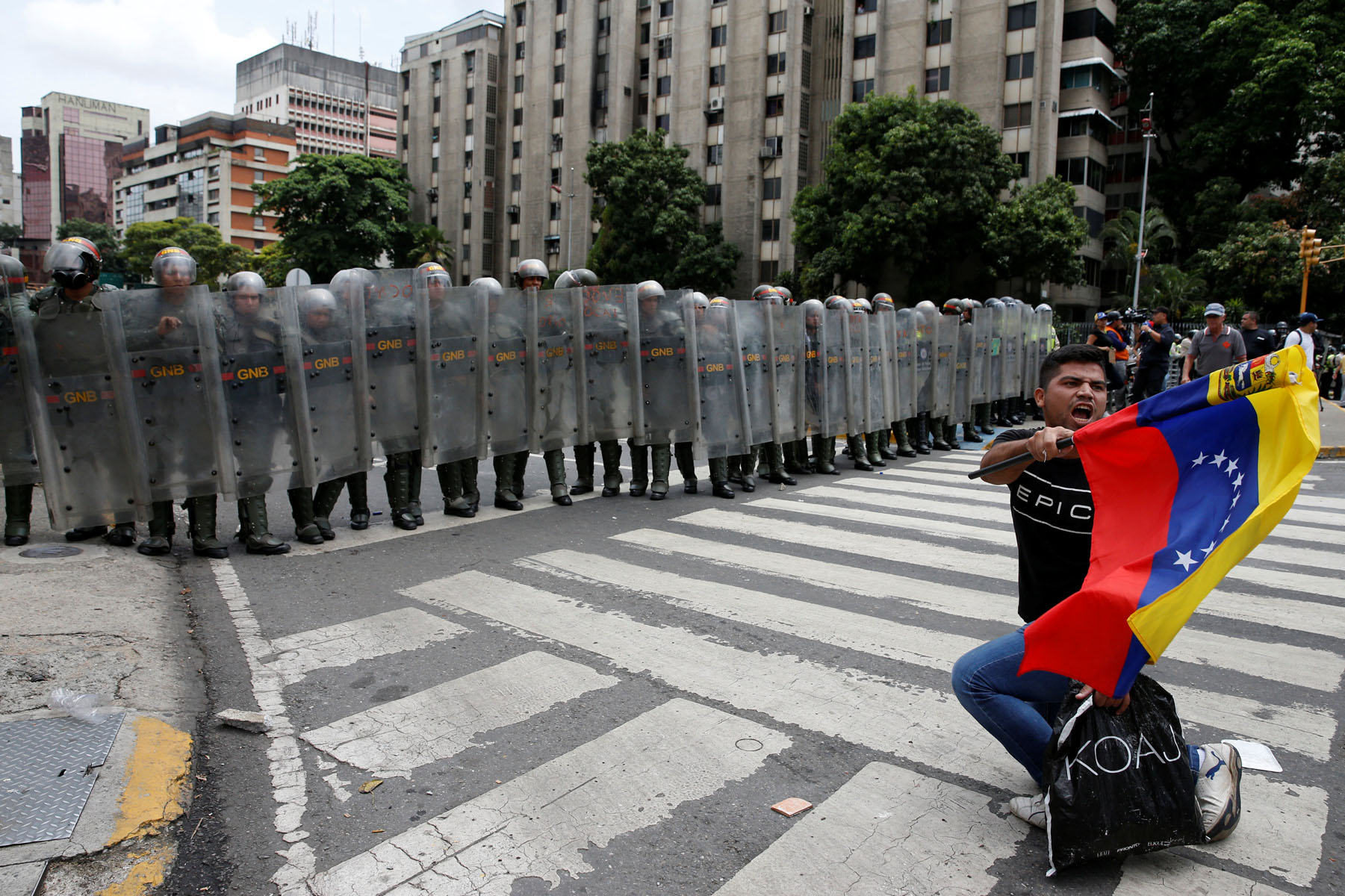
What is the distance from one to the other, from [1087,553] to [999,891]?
1.20m

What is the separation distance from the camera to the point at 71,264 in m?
7.00

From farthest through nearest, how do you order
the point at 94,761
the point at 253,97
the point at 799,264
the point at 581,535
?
1. the point at 253,97
2. the point at 799,264
3. the point at 581,535
4. the point at 94,761

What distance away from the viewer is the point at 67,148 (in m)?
151

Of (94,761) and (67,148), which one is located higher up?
(67,148)

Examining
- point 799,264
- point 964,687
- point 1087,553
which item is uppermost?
point 799,264

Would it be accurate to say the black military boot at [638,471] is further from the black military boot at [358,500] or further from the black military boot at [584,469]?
the black military boot at [358,500]

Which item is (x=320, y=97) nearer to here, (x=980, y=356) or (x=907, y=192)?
(x=907, y=192)

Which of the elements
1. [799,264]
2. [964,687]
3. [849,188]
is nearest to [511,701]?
[964,687]

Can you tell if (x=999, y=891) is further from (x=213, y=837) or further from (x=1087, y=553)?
(x=213, y=837)

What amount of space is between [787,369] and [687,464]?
1.98 m

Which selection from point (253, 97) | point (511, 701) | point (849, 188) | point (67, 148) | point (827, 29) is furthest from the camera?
point (67, 148)

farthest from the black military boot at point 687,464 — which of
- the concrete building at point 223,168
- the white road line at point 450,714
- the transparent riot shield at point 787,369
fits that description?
the concrete building at point 223,168

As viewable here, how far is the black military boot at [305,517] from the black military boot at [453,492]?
54.8 inches

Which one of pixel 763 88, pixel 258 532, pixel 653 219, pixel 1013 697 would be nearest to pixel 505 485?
pixel 258 532
